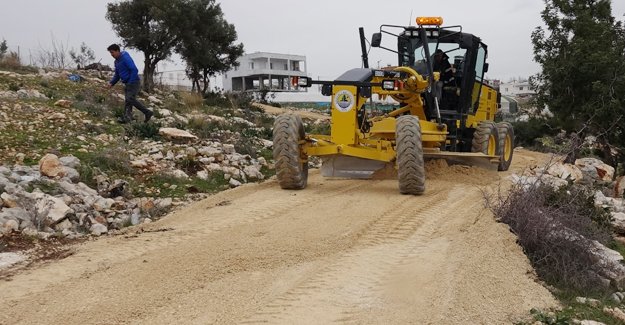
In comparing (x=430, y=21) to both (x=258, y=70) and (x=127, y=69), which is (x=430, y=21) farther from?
(x=258, y=70)

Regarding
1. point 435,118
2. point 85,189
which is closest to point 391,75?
point 435,118

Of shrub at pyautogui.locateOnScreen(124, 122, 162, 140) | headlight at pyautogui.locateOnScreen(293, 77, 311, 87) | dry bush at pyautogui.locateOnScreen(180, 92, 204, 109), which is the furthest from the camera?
dry bush at pyautogui.locateOnScreen(180, 92, 204, 109)

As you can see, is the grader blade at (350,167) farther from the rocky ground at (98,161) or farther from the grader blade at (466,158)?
the rocky ground at (98,161)

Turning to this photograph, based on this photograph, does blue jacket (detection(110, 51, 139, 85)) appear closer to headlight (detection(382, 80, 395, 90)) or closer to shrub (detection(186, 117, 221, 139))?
shrub (detection(186, 117, 221, 139))

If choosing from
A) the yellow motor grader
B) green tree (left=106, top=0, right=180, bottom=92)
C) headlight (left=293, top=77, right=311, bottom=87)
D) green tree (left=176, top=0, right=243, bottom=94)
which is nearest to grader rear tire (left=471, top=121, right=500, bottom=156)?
the yellow motor grader

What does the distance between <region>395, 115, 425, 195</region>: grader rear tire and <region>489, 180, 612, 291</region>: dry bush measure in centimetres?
106

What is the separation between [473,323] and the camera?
441cm

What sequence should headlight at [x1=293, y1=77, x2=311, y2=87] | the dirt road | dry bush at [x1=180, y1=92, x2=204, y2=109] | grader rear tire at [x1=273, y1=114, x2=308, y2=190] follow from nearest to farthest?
the dirt road, grader rear tire at [x1=273, y1=114, x2=308, y2=190], headlight at [x1=293, y1=77, x2=311, y2=87], dry bush at [x1=180, y1=92, x2=204, y2=109]

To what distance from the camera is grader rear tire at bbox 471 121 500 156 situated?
1214 cm

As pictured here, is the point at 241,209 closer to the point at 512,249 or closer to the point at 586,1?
the point at 512,249

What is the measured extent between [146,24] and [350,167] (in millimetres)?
13606

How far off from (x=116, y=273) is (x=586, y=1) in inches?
649

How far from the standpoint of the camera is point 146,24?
846 inches

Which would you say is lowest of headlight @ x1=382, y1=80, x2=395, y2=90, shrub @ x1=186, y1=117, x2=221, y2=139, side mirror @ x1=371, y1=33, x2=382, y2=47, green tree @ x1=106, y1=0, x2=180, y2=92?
shrub @ x1=186, y1=117, x2=221, y2=139
